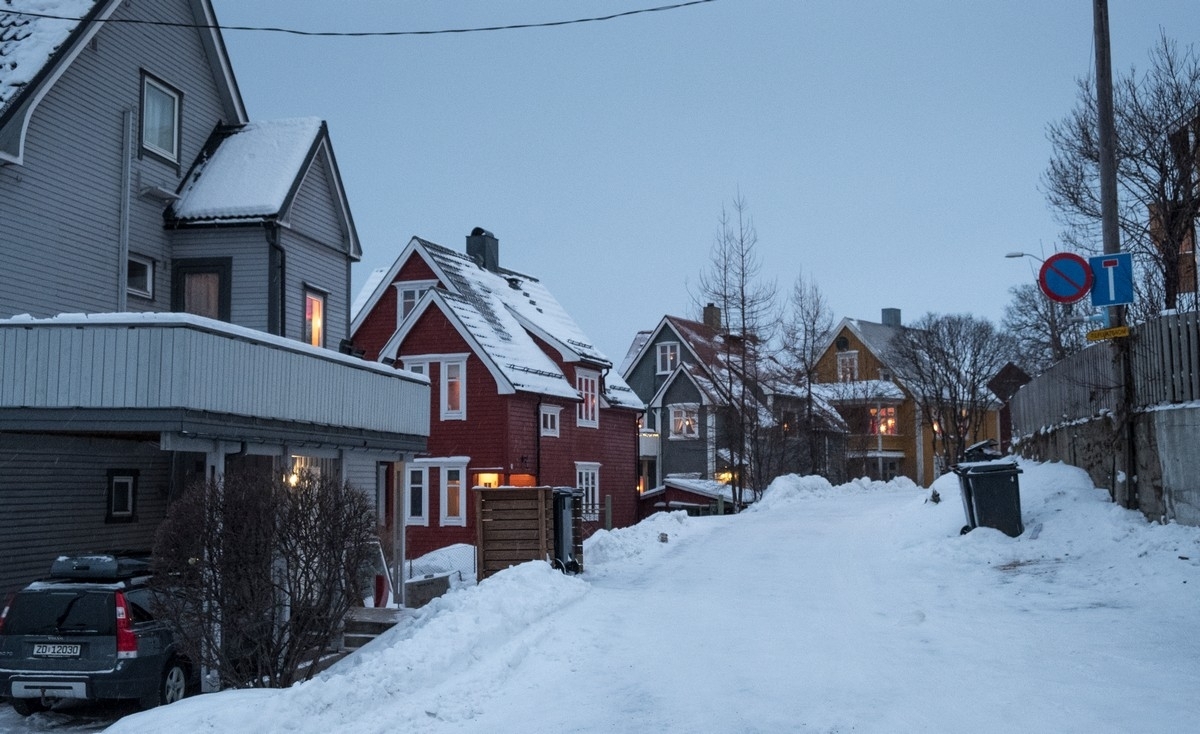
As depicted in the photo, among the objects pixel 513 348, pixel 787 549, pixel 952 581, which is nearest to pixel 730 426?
pixel 513 348

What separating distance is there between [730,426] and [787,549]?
2331 centimetres

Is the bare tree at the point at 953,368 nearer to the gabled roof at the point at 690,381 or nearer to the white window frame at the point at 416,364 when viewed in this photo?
the gabled roof at the point at 690,381

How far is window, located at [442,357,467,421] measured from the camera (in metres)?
35.6

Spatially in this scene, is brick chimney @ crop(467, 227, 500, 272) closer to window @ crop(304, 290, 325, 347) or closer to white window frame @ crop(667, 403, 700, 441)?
white window frame @ crop(667, 403, 700, 441)

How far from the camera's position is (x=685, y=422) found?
184 feet

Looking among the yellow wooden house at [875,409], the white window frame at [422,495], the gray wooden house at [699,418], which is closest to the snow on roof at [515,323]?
the white window frame at [422,495]

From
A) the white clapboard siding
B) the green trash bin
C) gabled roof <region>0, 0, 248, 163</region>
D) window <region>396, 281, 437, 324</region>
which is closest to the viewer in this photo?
the white clapboard siding

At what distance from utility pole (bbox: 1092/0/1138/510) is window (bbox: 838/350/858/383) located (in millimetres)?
51697

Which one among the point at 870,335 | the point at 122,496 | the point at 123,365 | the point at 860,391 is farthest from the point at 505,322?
the point at 870,335

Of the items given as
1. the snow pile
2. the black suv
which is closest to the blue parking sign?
the snow pile

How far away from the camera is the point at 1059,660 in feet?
33.7

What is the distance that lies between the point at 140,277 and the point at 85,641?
1005 centimetres

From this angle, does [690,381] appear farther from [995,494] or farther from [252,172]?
[995,494]

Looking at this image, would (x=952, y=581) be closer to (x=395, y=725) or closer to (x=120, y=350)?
(x=395, y=725)
